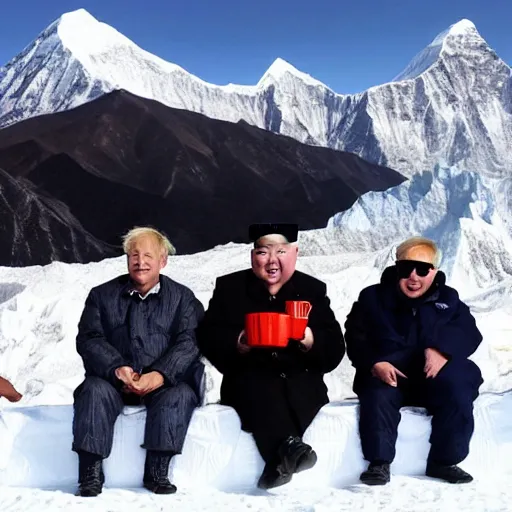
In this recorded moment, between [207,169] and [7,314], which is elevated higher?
[207,169]

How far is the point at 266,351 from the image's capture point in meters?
1.92

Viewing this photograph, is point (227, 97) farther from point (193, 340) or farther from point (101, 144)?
point (193, 340)

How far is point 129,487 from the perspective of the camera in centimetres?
186

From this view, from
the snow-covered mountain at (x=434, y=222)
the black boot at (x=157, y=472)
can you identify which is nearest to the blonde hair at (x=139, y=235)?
the black boot at (x=157, y=472)

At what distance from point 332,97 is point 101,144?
465 cm

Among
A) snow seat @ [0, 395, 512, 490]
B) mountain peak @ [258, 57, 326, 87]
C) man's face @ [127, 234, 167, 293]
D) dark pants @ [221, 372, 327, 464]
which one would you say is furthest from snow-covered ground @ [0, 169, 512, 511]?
mountain peak @ [258, 57, 326, 87]

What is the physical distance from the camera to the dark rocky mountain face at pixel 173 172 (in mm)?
8172

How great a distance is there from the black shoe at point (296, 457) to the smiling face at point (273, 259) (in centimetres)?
45

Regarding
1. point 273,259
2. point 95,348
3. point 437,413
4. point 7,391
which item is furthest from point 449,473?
point 7,391

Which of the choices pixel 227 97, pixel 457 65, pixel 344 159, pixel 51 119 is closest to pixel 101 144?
pixel 51 119

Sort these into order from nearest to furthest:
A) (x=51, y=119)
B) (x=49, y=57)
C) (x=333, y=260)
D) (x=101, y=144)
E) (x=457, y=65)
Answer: (x=333, y=260) → (x=101, y=144) → (x=51, y=119) → (x=49, y=57) → (x=457, y=65)

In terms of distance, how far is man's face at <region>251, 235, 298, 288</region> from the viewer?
6.45ft

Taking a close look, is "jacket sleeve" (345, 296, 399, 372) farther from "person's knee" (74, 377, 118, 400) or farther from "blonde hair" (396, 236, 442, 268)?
"person's knee" (74, 377, 118, 400)

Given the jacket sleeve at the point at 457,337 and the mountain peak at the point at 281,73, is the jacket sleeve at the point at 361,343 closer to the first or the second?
the jacket sleeve at the point at 457,337
